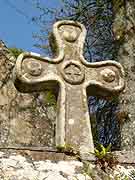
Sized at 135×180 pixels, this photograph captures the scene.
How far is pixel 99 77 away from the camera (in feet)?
14.5

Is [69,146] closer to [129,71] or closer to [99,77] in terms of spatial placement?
[99,77]

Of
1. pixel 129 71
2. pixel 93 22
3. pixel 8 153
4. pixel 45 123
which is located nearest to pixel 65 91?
pixel 8 153

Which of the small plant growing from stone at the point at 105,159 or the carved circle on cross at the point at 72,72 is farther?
the carved circle on cross at the point at 72,72

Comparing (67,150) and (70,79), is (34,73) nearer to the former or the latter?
(70,79)

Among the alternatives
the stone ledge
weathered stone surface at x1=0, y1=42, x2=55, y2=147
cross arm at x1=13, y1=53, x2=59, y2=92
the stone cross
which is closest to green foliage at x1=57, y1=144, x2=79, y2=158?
the stone ledge

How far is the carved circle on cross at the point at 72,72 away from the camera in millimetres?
4246

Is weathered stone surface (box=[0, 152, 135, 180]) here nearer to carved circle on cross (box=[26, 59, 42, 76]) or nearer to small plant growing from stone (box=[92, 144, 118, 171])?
small plant growing from stone (box=[92, 144, 118, 171])

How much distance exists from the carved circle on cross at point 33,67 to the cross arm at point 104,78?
39 centimetres

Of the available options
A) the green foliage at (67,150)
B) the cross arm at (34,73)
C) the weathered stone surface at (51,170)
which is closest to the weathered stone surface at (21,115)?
the cross arm at (34,73)

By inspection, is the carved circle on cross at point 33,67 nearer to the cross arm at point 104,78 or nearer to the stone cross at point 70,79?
the stone cross at point 70,79

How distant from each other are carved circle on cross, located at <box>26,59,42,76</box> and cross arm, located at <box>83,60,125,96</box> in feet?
1.27

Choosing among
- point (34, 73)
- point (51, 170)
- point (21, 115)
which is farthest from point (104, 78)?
point (21, 115)

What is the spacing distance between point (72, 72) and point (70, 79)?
2.6 inches

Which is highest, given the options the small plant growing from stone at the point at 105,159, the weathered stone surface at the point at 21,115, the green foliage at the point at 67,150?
the weathered stone surface at the point at 21,115
